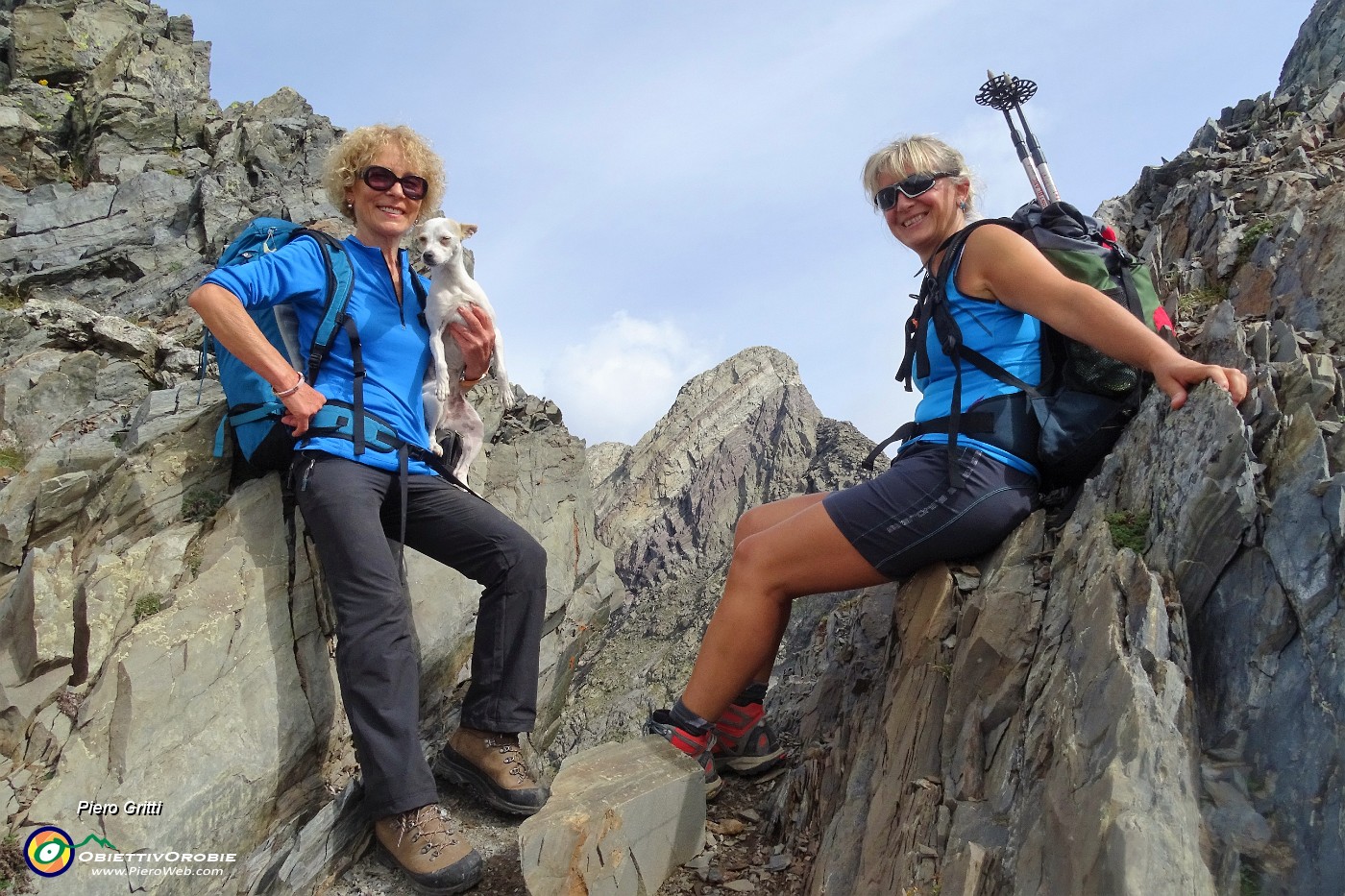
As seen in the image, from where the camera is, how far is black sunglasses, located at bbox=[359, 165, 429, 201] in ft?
20.2

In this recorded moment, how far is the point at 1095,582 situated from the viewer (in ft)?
12.9

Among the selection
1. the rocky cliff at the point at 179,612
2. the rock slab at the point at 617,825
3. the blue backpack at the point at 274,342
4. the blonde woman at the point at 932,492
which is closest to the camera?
the rock slab at the point at 617,825

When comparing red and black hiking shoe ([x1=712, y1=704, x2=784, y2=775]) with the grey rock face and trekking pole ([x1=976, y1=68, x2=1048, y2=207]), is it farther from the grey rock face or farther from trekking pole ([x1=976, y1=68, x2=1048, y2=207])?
the grey rock face

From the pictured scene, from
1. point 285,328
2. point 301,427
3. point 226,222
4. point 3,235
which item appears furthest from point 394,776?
point 3,235

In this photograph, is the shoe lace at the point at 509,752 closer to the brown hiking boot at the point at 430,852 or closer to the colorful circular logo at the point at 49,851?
the brown hiking boot at the point at 430,852

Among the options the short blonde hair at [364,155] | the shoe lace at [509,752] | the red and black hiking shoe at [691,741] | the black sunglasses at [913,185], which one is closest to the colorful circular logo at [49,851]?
the shoe lace at [509,752]

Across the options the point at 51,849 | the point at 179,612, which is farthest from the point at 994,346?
the point at 51,849

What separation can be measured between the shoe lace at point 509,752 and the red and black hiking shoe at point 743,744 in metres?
1.44

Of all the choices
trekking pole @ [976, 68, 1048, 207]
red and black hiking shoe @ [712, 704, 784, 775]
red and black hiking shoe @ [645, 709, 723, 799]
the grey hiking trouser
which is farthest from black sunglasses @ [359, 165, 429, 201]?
trekking pole @ [976, 68, 1048, 207]

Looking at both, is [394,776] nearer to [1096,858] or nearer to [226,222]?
[1096,858]

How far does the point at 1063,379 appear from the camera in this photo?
4.97 m

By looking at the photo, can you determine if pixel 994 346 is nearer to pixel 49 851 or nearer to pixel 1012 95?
pixel 49 851

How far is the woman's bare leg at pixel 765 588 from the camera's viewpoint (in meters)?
4.84

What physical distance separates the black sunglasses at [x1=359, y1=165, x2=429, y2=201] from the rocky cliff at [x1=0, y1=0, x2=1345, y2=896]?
2.54 metres
